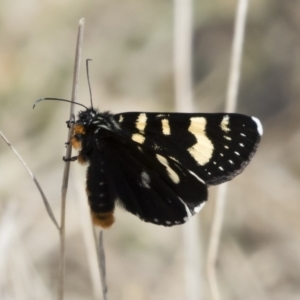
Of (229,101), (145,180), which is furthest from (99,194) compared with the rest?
(229,101)

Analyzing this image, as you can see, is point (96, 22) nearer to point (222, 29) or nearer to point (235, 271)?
point (222, 29)

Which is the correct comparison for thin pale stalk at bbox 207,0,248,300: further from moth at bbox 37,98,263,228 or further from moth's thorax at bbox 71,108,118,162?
moth's thorax at bbox 71,108,118,162

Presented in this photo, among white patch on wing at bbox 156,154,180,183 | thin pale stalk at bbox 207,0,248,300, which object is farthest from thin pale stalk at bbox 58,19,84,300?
thin pale stalk at bbox 207,0,248,300

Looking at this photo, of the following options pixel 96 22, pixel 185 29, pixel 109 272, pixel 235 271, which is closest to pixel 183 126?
pixel 185 29

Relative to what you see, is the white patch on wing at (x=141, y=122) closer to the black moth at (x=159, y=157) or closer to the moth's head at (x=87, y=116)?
the black moth at (x=159, y=157)

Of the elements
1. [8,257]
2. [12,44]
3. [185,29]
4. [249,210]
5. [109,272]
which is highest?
[185,29]

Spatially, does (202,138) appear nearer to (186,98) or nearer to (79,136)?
(79,136)

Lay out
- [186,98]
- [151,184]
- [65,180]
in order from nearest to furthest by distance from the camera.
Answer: [65,180] → [151,184] → [186,98]
